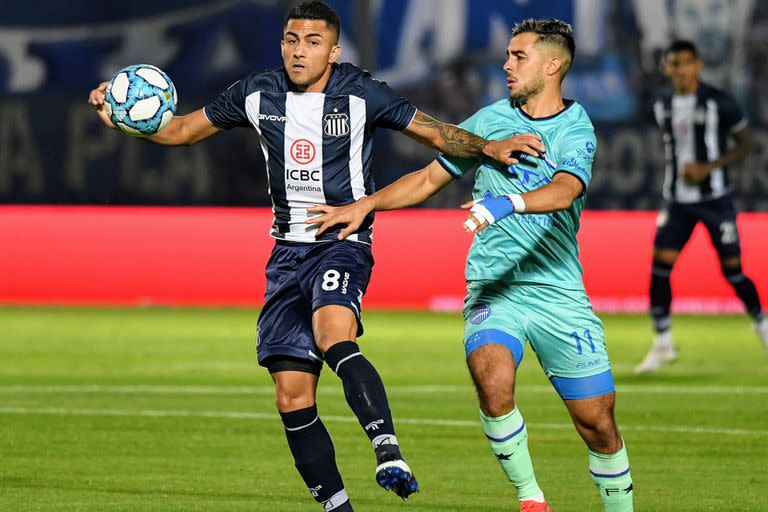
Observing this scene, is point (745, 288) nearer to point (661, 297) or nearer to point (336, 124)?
point (661, 297)

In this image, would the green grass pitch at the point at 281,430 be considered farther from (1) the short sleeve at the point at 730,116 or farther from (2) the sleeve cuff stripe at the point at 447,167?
(1) the short sleeve at the point at 730,116

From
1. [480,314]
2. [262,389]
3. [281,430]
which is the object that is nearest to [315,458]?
[480,314]

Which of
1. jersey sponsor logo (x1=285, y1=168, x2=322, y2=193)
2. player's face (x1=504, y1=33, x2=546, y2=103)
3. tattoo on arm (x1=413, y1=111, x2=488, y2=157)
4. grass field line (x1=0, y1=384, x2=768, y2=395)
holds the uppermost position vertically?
player's face (x1=504, y1=33, x2=546, y2=103)

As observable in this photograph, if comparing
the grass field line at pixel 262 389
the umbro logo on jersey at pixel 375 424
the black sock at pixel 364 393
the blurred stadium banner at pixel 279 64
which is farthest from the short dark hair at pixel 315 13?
the blurred stadium banner at pixel 279 64

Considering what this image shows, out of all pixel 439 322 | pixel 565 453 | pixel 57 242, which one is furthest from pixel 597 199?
pixel 565 453

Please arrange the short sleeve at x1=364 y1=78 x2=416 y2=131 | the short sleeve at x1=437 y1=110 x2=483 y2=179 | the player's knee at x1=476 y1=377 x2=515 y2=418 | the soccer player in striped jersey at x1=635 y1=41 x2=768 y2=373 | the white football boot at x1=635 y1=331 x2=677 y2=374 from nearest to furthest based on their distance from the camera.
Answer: the player's knee at x1=476 y1=377 x2=515 y2=418
the short sleeve at x1=437 y1=110 x2=483 y2=179
the short sleeve at x1=364 y1=78 x2=416 y2=131
the white football boot at x1=635 y1=331 x2=677 y2=374
the soccer player in striped jersey at x1=635 y1=41 x2=768 y2=373

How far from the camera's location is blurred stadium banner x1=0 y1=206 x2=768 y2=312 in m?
18.6

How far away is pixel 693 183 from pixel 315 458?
25.5ft

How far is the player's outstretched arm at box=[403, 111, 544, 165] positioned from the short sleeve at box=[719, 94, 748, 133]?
7.43 meters

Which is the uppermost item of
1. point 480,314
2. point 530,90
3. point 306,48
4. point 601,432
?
point 306,48

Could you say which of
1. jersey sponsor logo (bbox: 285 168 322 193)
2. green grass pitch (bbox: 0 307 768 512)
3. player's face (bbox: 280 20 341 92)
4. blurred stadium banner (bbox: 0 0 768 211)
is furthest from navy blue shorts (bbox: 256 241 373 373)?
blurred stadium banner (bbox: 0 0 768 211)

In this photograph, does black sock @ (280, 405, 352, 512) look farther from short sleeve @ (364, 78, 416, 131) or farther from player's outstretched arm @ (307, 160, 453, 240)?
short sleeve @ (364, 78, 416, 131)

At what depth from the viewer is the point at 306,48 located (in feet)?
22.8

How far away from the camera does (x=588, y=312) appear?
6.68 meters
